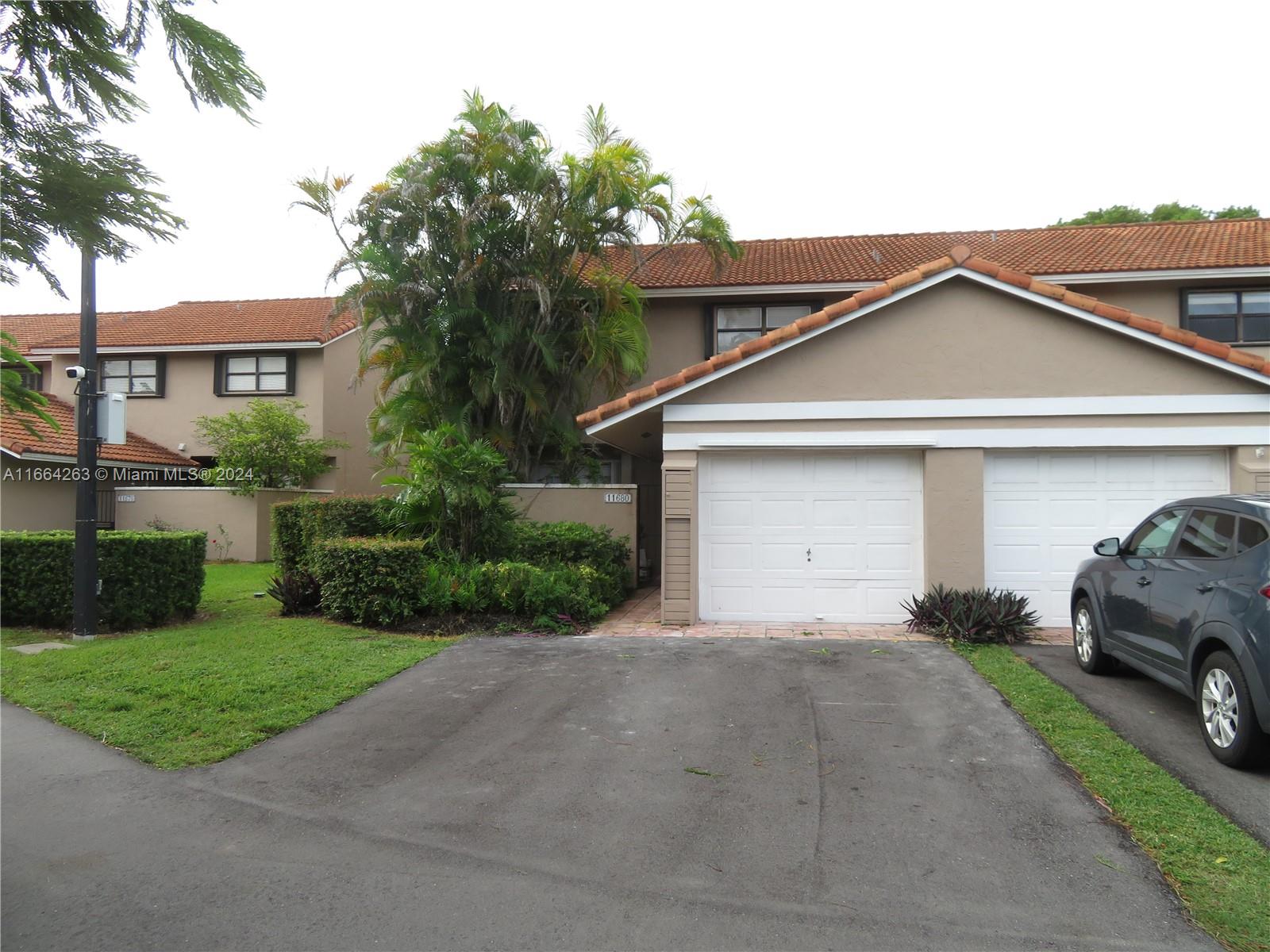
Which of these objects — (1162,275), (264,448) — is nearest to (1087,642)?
(1162,275)

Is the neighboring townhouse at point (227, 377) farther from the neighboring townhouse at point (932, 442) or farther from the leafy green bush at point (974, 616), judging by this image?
the leafy green bush at point (974, 616)

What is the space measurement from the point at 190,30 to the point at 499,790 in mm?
4269

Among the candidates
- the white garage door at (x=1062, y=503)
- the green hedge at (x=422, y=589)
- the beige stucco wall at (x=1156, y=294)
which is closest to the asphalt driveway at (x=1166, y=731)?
the white garage door at (x=1062, y=503)

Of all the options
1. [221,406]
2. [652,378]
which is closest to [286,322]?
[221,406]

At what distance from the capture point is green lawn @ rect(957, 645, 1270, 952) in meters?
3.58

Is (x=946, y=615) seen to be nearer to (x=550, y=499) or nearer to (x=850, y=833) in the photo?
(x=850, y=833)

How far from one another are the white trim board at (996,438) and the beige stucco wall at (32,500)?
14285 mm

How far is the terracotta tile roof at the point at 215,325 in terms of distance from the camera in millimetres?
21062

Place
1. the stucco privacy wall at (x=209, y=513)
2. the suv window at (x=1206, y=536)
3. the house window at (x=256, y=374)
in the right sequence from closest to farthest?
1. the suv window at (x=1206, y=536)
2. the stucco privacy wall at (x=209, y=513)
3. the house window at (x=256, y=374)

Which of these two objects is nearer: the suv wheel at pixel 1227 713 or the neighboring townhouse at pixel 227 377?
the suv wheel at pixel 1227 713

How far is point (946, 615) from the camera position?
9.72m

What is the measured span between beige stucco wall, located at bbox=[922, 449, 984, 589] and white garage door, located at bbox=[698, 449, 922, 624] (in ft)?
0.78

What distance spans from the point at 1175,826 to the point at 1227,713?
4.28ft

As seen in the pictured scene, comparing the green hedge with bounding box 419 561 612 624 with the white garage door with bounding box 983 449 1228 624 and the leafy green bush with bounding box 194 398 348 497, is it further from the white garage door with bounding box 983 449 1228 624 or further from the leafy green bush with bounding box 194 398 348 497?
the leafy green bush with bounding box 194 398 348 497
